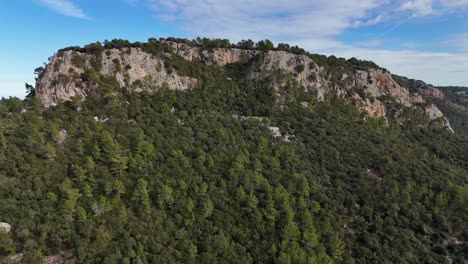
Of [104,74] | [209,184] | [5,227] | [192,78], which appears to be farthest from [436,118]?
[5,227]

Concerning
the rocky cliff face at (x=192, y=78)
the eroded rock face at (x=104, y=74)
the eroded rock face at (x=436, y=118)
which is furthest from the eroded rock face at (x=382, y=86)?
the eroded rock face at (x=104, y=74)

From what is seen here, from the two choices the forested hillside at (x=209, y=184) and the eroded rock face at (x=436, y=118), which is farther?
the eroded rock face at (x=436, y=118)

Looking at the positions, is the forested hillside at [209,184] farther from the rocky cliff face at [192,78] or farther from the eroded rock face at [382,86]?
the eroded rock face at [382,86]

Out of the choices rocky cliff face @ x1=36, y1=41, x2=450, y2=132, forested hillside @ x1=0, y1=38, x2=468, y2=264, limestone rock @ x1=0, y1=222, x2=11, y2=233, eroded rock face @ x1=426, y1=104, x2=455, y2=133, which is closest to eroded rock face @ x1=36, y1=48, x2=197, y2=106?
rocky cliff face @ x1=36, y1=41, x2=450, y2=132

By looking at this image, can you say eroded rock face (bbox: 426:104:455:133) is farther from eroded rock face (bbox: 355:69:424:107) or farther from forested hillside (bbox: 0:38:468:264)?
forested hillside (bbox: 0:38:468:264)

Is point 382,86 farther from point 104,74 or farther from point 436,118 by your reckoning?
point 104,74

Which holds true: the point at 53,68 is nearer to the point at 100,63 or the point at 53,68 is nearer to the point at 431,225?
the point at 100,63

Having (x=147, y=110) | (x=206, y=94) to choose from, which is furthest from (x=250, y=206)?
(x=206, y=94)
